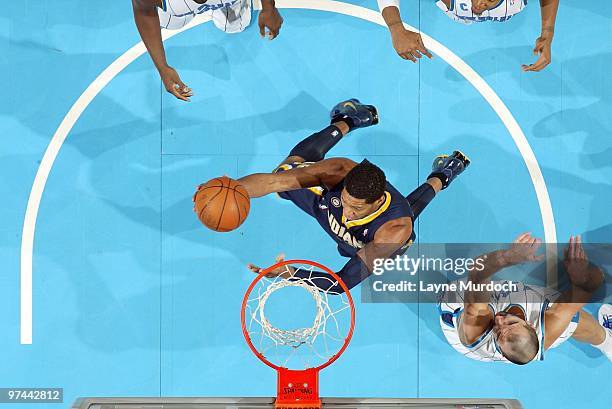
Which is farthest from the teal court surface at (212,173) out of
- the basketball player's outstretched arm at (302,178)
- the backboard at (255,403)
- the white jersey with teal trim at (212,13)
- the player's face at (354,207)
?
the backboard at (255,403)

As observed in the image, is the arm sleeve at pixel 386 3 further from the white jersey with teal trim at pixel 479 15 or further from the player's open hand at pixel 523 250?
the player's open hand at pixel 523 250

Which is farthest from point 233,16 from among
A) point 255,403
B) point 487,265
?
point 255,403

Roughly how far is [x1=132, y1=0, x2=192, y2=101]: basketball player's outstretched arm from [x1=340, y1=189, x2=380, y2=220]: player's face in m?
1.46

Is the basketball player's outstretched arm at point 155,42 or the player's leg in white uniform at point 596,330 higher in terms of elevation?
the basketball player's outstretched arm at point 155,42

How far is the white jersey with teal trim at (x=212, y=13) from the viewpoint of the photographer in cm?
480

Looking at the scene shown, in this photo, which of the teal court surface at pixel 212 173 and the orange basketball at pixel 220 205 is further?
the teal court surface at pixel 212 173

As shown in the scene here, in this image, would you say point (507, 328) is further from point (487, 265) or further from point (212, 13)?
point (212, 13)

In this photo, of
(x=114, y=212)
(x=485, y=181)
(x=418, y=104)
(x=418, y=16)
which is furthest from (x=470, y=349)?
(x=114, y=212)

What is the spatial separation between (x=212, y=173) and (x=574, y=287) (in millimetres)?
2731

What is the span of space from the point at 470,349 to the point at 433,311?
38 cm

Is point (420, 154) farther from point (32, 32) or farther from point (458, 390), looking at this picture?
point (32, 32)

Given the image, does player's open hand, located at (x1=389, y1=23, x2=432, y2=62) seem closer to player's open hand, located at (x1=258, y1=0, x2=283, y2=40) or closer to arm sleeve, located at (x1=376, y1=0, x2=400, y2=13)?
arm sleeve, located at (x1=376, y1=0, x2=400, y2=13)

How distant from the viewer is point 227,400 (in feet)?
13.4

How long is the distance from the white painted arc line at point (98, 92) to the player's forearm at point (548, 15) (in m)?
0.56
